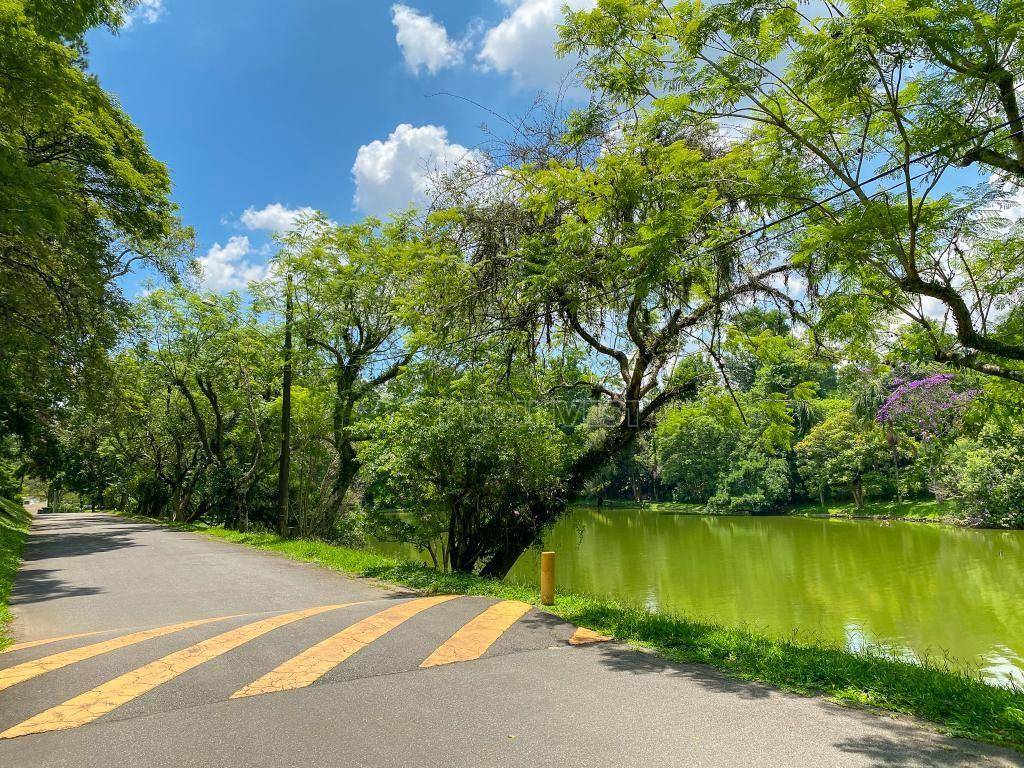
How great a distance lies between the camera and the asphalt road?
3.52 m

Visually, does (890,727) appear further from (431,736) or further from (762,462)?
(762,462)

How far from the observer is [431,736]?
3746 millimetres

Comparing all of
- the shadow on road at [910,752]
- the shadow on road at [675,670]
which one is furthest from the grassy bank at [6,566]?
the shadow on road at [910,752]

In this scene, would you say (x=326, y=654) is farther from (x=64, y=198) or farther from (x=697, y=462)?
(x=697, y=462)

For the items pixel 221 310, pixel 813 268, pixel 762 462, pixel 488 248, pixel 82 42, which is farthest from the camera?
pixel 762 462

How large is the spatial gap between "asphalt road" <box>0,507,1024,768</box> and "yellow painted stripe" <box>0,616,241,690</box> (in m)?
0.03

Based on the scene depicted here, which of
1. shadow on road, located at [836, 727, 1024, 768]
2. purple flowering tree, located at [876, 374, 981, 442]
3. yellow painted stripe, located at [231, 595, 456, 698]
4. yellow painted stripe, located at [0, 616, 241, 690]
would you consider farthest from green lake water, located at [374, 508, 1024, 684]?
yellow painted stripe, located at [0, 616, 241, 690]

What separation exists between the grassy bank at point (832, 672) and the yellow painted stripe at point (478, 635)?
2.21 feet

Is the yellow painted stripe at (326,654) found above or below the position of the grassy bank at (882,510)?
above

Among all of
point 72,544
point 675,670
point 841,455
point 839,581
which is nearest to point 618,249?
point 675,670

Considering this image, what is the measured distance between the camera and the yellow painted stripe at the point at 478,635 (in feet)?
17.4

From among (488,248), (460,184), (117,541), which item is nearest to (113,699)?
(488,248)

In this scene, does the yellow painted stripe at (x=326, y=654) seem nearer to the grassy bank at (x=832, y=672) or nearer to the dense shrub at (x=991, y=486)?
the grassy bank at (x=832, y=672)

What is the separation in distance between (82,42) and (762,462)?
49.5 m
